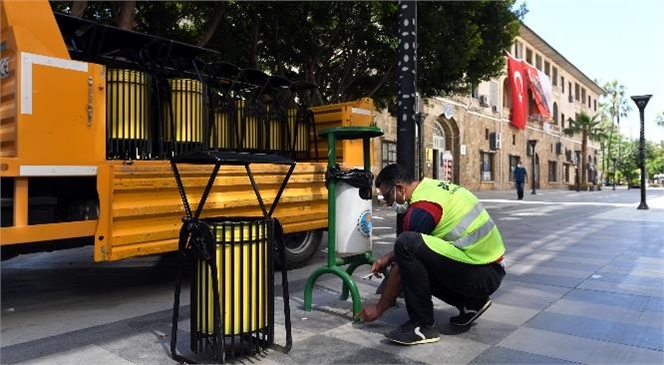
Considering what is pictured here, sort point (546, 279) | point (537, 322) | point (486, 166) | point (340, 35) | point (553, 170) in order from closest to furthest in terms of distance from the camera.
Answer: point (537, 322) < point (546, 279) < point (340, 35) < point (486, 166) < point (553, 170)

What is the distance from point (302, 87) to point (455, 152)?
25272 mm

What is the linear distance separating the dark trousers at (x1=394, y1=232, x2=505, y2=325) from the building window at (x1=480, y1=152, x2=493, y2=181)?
32.4 meters

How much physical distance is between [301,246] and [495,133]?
105 feet

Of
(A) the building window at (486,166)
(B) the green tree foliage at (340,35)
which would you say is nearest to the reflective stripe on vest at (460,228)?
(B) the green tree foliage at (340,35)

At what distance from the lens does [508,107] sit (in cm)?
3922

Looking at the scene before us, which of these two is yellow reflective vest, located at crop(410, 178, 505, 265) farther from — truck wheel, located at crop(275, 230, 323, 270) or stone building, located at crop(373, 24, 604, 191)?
stone building, located at crop(373, 24, 604, 191)

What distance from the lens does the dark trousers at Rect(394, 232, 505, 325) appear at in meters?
3.64

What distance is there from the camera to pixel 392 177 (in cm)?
388

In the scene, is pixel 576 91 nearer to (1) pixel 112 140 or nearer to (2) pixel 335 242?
(2) pixel 335 242

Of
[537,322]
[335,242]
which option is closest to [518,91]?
[537,322]

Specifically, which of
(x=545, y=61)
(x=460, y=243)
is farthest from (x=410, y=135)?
(x=545, y=61)

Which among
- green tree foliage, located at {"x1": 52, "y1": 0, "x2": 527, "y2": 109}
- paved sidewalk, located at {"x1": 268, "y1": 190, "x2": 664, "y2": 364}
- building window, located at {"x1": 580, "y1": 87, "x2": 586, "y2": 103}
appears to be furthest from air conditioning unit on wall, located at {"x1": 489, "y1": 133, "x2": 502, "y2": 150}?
building window, located at {"x1": 580, "y1": 87, "x2": 586, "y2": 103}

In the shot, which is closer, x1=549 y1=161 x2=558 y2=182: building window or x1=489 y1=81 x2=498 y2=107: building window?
x1=489 y1=81 x2=498 y2=107: building window

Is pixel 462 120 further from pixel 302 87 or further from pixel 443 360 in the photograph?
pixel 443 360
